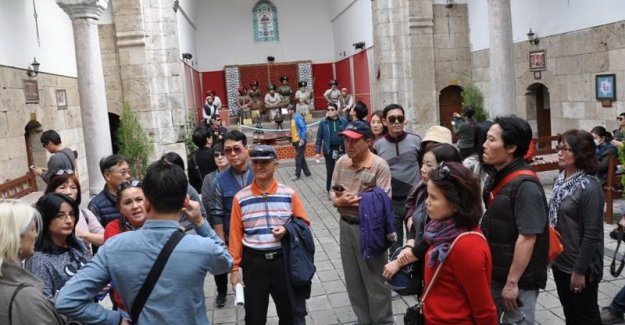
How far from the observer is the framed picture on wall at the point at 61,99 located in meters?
10.7

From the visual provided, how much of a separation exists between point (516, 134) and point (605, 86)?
897 centimetres

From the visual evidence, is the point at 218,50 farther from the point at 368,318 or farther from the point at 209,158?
the point at 368,318

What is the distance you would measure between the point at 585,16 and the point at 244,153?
939 centimetres

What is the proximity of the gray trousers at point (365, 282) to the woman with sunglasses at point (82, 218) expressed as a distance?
68.8 inches

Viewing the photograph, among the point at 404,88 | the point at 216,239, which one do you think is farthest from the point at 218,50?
the point at 216,239

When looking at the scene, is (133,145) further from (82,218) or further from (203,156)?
(82,218)

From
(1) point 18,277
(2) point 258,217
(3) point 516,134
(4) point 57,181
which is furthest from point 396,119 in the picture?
(1) point 18,277

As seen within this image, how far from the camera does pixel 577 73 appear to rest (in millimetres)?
11367

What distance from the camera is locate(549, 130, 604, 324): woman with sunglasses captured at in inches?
133

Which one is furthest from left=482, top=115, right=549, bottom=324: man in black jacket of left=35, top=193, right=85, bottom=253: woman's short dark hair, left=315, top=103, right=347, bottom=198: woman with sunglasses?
left=315, top=103, right=347, bottom=198: woman with sunglasses

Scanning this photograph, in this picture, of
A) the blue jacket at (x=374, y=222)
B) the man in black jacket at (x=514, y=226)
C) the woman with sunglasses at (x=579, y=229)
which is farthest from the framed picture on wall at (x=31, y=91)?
the woman with sunglasses at (x=579, y=229)

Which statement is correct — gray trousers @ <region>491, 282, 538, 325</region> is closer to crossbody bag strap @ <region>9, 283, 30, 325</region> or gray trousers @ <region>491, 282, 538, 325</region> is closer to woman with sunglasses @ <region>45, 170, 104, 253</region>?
crossbody bag strap @ <region>9, 283, 30, 325</region>

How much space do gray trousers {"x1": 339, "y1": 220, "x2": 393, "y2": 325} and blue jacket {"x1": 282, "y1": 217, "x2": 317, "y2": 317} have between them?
531 millimetres

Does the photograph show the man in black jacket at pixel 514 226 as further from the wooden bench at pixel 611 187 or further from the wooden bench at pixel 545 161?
the wooden bench at pixel 545 161
